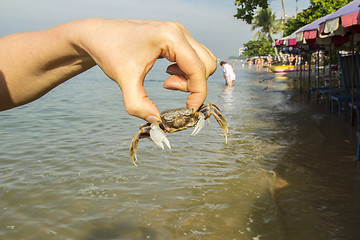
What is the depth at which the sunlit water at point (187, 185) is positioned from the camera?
4.21 m

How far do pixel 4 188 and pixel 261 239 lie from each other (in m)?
4.30

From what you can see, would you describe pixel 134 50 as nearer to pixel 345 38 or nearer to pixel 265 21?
pixel 345 38

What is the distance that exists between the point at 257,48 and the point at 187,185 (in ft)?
477

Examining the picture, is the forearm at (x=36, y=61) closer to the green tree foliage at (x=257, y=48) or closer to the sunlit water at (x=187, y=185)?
the sunlit water at (x=187, y=185)

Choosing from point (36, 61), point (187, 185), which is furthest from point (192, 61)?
point (187, 185)

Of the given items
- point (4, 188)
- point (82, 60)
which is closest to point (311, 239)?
point (82, 60)

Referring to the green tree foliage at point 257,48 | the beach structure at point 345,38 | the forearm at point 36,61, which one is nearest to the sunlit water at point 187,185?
the beach structure at point 345,38

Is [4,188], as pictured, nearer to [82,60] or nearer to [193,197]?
[193,197]

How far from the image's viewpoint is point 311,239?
3.71m

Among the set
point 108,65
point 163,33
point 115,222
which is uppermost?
point 163,33

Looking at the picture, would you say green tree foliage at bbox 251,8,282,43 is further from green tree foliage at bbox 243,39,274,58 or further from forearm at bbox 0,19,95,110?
forearm at bbox 0,19,95,110

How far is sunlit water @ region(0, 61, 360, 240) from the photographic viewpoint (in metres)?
4.21

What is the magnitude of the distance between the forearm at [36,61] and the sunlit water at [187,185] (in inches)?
113

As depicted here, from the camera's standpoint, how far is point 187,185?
5.58 m
